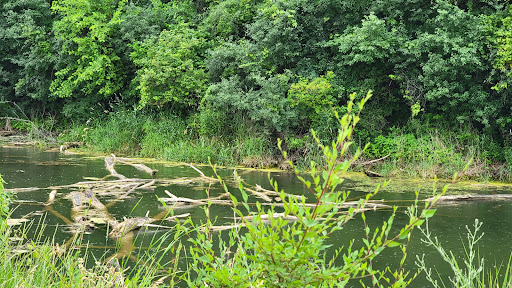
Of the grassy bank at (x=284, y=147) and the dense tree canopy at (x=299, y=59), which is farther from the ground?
the dense tree canopy at (x=299, y=59)

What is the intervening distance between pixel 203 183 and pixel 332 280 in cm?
982

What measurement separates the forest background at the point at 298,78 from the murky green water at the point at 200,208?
160 centimetres

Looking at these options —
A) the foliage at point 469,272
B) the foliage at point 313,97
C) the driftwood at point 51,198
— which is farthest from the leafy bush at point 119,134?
the foliage at point 469,272

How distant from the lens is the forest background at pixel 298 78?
46.7ft

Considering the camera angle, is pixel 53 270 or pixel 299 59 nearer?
pixel 53 270

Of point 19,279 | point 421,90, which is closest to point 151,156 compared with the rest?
point 421,90

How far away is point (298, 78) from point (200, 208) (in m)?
8.42

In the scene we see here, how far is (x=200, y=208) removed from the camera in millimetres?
9289

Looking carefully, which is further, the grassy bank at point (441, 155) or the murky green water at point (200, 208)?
the grassy bank at point (441, 155)

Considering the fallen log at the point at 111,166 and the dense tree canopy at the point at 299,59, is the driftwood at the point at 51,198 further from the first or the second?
the dense tree canopy at the point at 299,59

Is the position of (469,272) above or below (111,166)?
above

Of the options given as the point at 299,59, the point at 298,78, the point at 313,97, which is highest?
the point at 299,59

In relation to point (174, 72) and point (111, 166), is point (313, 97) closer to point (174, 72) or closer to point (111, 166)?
point (174, 72)

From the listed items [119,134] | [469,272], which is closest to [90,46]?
[119,134]
